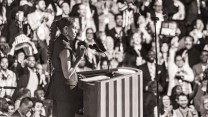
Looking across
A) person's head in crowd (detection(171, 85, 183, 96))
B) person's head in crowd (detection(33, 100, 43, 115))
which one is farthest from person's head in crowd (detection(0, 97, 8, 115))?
person's head in crowd (detection(171, 85, 183, 96))

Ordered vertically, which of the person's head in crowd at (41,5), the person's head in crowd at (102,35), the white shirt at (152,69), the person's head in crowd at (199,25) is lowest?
the white shirt at (152,69)

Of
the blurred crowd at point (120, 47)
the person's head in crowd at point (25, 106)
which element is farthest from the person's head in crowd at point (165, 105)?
the person's head in crowd at point (25, 106)

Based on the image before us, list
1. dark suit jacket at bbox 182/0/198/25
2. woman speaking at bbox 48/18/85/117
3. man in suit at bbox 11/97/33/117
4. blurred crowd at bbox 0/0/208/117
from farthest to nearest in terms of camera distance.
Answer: dark suit jacket at bbox 182/0/198/25 → blurred crowd at bbox 0/0/208/117 → man in suit at bbox 11/97/33/117 → woman speaking at bbox 48/18/85/117

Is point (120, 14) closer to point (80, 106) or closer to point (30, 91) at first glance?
point (30, 91)

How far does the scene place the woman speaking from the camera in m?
3.21

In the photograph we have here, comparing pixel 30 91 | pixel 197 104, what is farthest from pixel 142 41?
pixel 30 91

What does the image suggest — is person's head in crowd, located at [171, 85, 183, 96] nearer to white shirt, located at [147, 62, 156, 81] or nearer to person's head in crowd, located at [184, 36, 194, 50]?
white shirt, located at [147, 62, 156, 81]

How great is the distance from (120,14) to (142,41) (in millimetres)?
439

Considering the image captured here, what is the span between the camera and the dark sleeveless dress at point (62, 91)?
3225 mm

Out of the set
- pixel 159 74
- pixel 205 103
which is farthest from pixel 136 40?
pixel 205 103

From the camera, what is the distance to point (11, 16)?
6.07m

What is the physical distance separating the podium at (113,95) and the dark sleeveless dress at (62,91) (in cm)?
16

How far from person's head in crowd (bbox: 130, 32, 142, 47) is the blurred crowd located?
0.04 feet

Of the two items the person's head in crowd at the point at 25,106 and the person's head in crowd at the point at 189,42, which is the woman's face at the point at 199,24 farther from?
the person's head in crowd at the point at 25,106
